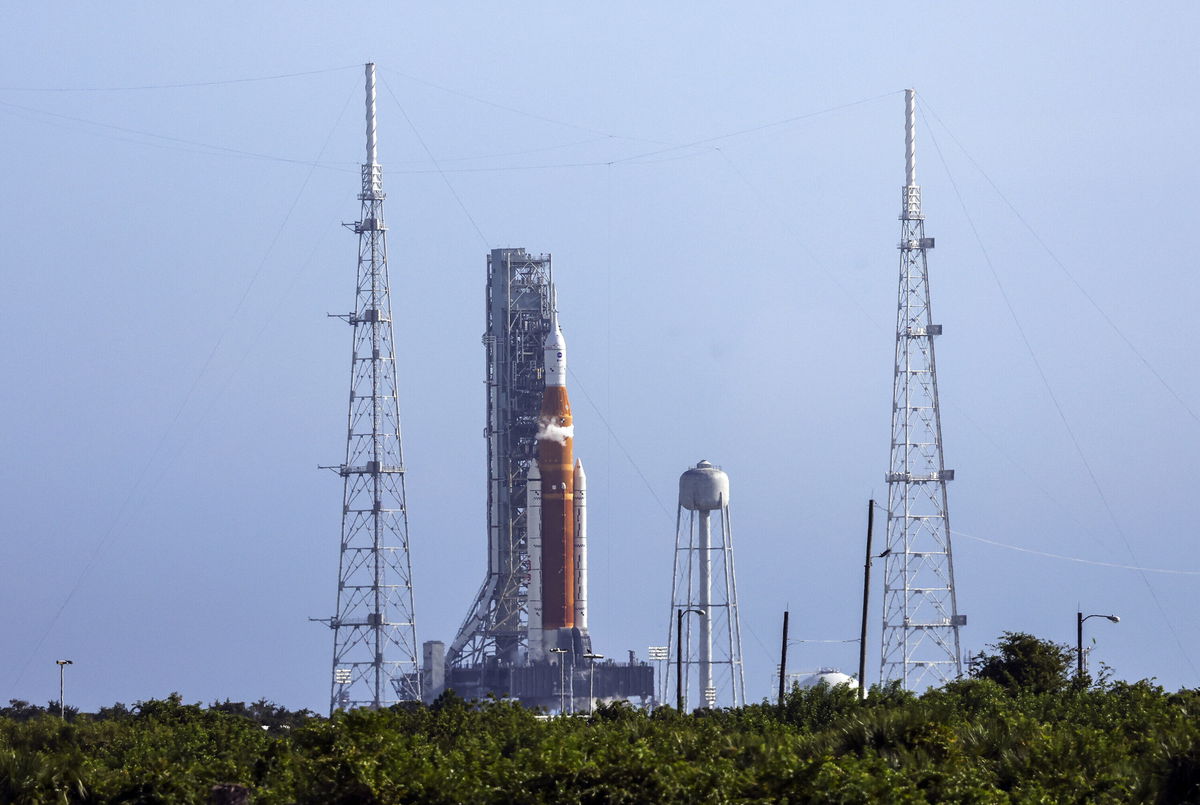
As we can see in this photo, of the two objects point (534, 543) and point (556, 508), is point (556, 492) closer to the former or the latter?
point (556, 508)

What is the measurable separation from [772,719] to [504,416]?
242ft

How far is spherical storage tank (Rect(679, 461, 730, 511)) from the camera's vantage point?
121 meters

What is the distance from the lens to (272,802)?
111 feet

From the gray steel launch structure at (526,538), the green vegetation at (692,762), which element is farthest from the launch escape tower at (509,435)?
the green vegetation at (692,762)

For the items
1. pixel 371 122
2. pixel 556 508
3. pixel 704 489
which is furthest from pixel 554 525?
pixel 371 122

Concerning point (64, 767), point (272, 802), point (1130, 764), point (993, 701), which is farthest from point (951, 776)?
point (993, 701)

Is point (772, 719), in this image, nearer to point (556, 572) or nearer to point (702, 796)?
point (702, 796)

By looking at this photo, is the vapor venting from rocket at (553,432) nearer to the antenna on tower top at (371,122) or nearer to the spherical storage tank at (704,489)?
the spherical storage tank at (704,489)

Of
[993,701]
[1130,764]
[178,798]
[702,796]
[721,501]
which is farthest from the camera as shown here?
[721,501]

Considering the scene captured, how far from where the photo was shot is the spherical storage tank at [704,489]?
120562 mm

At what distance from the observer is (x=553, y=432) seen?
121m

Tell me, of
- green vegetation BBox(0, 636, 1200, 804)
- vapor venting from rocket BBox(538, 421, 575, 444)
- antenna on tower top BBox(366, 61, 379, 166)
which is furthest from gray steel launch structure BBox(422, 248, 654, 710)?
green vegetation BBox(0, 636, 1200, 804)

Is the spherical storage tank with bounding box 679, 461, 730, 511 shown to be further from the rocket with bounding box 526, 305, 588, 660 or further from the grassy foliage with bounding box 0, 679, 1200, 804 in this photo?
the grassy foliage with bounding box 0, 679, 1200, 804

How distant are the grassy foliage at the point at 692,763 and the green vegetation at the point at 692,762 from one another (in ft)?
0.13
